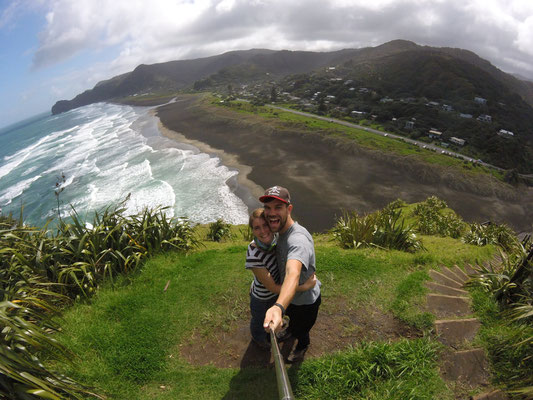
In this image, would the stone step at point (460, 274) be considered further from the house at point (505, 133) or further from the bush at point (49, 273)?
the house at point (505, 133)

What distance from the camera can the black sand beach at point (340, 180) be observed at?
79.2 feet

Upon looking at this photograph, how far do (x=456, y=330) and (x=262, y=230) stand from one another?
2.92 meters

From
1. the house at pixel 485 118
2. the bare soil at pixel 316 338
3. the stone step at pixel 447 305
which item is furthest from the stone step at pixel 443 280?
the house at pixel 485 118

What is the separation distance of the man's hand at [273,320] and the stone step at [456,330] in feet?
8.71

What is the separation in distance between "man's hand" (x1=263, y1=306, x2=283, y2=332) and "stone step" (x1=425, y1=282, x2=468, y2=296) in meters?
3.60

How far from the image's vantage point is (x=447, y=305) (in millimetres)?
4055

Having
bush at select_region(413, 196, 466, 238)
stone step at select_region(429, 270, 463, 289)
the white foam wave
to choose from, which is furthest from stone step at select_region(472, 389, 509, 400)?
the white foam wave

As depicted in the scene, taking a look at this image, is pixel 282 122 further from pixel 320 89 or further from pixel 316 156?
pixel 320 89

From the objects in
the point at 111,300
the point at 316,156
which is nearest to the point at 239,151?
the point at 316,156

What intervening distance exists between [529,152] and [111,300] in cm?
6624

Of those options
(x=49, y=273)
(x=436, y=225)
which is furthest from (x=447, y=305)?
(x=436, y=225)

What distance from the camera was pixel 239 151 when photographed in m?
36.4

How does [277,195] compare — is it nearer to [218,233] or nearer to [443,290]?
[443,290]

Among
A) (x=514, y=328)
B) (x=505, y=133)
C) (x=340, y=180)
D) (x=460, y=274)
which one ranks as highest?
(x=514, y=328)
